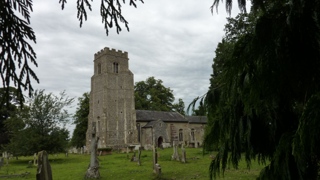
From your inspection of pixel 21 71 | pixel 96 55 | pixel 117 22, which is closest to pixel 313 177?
pixel 117 22

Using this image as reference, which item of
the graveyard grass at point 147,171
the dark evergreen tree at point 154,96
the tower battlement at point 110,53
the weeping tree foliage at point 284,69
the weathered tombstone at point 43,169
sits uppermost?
the tower battlement at point 110,53

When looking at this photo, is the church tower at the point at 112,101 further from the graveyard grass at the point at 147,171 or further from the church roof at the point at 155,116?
the graveyard grass at the point at 147,171

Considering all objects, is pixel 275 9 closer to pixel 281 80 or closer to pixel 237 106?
pixel 281 80

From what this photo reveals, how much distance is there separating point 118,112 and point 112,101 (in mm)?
1935

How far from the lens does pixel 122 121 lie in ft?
139

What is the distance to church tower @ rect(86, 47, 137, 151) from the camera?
40906 millimetres

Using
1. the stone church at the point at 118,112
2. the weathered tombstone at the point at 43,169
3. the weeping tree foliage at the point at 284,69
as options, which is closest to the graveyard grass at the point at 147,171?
the weathered tombstone at the point at 43,169

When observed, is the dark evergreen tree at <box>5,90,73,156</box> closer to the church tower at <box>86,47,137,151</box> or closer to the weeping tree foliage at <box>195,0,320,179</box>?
the church tower at <box>86,47,137,151</box>

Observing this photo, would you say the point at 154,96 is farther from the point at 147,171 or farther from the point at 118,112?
the point at 147,171

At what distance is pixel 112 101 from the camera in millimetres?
42438

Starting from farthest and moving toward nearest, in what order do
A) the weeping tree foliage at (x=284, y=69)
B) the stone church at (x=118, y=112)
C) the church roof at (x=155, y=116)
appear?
the church roof at (x=155, y=116) → the stone church at (x=118, y=112) → the weeping tree foliage at (x=284, y=69)

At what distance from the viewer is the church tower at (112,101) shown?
1610 inches

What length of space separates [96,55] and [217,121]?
43956mm

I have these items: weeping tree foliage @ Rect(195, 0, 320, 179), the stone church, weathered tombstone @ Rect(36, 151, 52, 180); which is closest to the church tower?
the stone church
